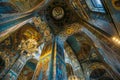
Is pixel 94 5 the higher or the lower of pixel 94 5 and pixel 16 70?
the higher

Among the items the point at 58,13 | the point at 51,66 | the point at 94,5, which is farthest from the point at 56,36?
the point at 51,66

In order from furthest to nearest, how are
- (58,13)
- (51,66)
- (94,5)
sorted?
(58,13) < (94,5) < (51,66)

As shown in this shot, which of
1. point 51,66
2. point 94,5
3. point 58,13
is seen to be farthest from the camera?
point 58,13

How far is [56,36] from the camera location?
8.94 m

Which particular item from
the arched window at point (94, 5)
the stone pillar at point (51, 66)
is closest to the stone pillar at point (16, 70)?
the stone pillar at point (51, 66)

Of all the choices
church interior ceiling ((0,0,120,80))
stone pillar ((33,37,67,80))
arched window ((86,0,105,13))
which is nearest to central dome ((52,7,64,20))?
church interior ceiling ((0,0,120,80))

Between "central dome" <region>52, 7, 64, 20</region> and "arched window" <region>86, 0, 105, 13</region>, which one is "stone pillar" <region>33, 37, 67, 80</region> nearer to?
"central dome" <region>52, 7, 64, 20</region>

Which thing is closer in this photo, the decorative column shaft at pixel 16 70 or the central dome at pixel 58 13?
the decorative column shaft at pixel 16 70

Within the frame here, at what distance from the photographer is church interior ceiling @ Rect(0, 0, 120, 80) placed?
7.53 metres

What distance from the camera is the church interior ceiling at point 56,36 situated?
24.7 ft

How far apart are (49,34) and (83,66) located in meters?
3.13

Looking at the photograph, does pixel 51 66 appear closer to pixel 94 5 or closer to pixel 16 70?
pixel 16 70

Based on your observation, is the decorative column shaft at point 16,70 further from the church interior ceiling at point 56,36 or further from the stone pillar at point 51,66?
the stone pillar at point 51,66

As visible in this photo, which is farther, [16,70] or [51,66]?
[16,70]
